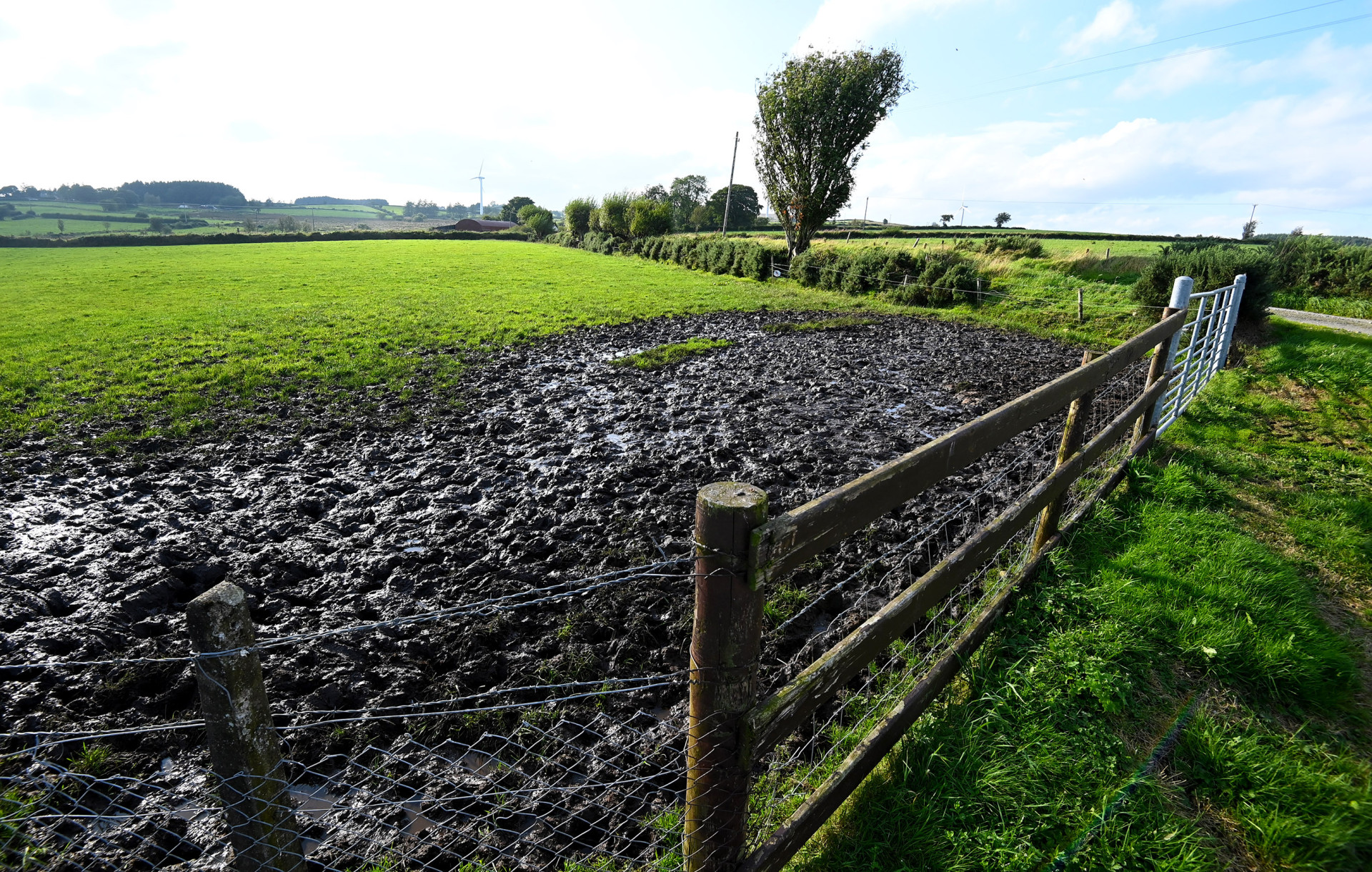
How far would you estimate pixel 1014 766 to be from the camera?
2943mm

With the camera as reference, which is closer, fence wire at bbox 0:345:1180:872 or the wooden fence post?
fence wire at bbox 0:345:1180:872

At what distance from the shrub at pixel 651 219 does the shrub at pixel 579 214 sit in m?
15.8

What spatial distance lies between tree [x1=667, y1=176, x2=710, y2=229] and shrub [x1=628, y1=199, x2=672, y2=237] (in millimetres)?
31985

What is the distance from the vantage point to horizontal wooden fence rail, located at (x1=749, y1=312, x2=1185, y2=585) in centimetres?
190

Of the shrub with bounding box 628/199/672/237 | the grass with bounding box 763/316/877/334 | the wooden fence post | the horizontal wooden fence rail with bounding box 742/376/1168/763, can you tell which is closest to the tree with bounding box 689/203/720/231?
the shrub with bounding box 628/199/672/237

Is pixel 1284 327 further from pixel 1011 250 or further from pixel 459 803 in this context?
pixel 459 803

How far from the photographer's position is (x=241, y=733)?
67.2 inches

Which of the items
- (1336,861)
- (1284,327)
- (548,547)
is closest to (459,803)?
(548,547)

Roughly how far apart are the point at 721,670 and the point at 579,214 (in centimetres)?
6707

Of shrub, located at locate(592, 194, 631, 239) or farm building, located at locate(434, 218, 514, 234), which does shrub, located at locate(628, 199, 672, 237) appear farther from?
farm building, located at locate(434, 218, 514, 234)

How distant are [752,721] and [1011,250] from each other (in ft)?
106

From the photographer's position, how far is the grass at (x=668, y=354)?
13.4 meters

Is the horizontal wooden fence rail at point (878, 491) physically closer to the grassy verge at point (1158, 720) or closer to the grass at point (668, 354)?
the grassy verge at point (1158, 720)

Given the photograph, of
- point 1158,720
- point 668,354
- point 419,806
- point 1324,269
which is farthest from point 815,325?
point 419,806
